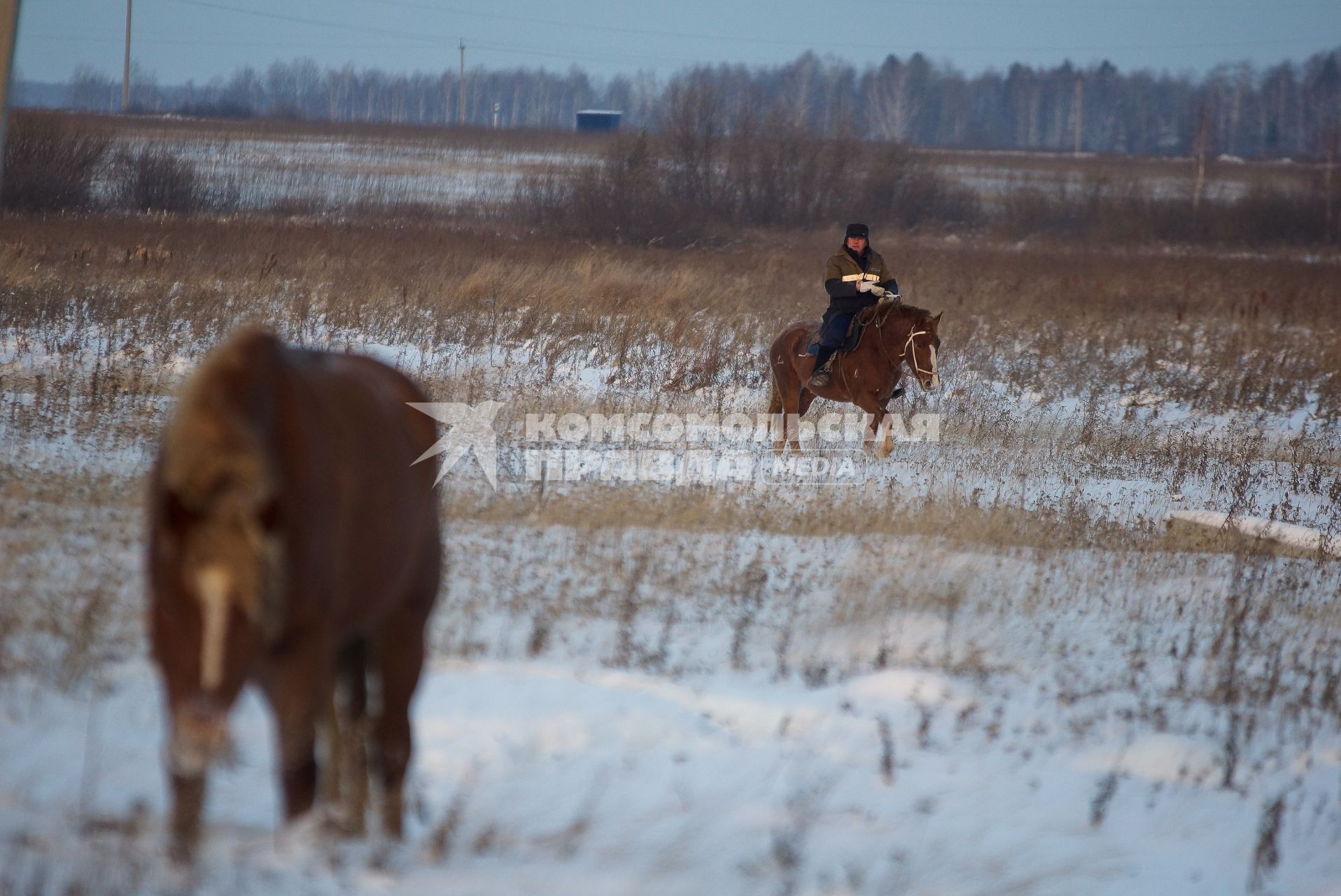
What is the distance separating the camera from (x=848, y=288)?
1073 cm

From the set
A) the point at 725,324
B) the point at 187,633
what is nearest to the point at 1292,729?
the point at 187,633

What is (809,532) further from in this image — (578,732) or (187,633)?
(187,633)

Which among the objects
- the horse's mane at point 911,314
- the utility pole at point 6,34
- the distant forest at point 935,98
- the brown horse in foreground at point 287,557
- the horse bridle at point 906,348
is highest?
the distant forest at point 935,98

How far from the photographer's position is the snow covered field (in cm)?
369

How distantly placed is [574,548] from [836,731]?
8.15ft

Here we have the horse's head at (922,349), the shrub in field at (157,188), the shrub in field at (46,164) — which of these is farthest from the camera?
the shrub in field at (157,188)

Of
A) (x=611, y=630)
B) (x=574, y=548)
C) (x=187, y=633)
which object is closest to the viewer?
(x=187, y=633)

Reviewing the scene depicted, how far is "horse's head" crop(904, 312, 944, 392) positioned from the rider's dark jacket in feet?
1.62

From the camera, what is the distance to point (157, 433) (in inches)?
352

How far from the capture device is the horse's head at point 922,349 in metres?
10.5

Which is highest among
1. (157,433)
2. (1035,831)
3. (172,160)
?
(172,160)

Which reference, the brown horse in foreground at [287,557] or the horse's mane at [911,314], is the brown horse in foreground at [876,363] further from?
the brown horse in foreground at [287,557]

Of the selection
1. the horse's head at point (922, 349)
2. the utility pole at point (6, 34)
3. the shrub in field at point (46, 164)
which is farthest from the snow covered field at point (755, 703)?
Answer: the shrub in field at point (46, 164)

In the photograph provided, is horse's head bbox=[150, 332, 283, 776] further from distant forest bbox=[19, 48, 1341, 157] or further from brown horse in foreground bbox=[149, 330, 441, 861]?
distant forest bbox=[19, 48, 1341, 157]
